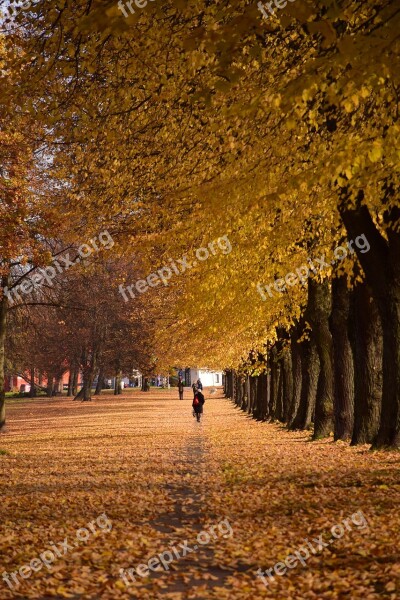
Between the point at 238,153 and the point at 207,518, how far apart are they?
7235mm

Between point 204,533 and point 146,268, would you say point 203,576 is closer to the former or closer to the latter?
point 204,533

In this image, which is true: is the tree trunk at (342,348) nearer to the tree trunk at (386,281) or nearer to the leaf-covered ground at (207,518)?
the leaf-covered ground at (207,518)

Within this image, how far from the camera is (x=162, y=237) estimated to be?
19.2m

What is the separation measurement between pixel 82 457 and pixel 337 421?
6.96 meters

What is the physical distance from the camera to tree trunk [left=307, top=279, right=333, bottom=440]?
82.2ft

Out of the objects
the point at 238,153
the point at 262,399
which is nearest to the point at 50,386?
the point at 262,399

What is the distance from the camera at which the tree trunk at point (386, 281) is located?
625 inches

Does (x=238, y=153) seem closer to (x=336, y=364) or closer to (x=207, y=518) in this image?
(x=207, y=518)

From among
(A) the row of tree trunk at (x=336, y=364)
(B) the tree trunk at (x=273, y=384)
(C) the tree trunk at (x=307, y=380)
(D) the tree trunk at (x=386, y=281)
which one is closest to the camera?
(D) the tree trunk at (x=386, y=281)

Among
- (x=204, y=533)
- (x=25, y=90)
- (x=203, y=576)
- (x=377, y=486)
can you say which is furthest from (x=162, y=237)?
(x=203, y=576)

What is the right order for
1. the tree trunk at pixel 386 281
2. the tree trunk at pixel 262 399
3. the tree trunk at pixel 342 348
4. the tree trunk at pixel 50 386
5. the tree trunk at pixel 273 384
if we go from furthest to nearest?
the tree trunk at pixel 50 386 → the tree trunk at pixel 262 399 → the tree trunk at pixel 273 384 → the tree trunk at pixel 342 348 → the tree trunk at pixel 386 281

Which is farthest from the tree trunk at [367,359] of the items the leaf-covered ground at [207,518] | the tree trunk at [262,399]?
the tree trunk at [262,399]

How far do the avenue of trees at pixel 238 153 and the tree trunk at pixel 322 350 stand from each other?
0.04m

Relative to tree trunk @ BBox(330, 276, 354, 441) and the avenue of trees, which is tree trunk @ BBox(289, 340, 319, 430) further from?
tree trunk @ BBox(330, 276, 354, 441)
